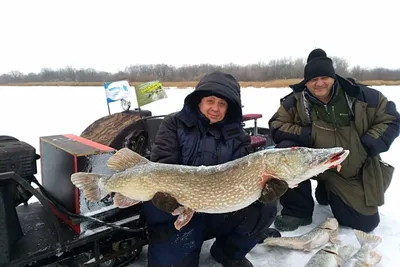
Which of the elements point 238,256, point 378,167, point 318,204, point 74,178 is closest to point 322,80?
point 378,167

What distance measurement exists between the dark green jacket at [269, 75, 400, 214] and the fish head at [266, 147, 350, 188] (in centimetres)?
135

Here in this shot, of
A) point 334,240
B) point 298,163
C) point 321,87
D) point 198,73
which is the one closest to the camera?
point 298,163

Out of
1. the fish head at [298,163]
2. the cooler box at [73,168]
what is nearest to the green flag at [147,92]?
the cooler box at [73,168]

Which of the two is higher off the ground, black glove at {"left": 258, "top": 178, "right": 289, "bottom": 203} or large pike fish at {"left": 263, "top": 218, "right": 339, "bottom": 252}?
black glove at {"left": 258, "top": 178, "right": 289, "bottom": 203}

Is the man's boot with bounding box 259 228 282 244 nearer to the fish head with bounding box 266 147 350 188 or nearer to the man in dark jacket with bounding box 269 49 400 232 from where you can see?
the man in dark jacket with bounding box 269 49 400 232

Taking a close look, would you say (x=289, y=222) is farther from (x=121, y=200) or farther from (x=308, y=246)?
(x=121, y=200)

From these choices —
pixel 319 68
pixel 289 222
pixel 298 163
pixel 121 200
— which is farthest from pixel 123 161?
pixel 319 68

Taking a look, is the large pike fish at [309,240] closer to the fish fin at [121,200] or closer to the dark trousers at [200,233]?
the dark trousers at [200,233]

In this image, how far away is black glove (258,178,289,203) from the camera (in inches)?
76.9

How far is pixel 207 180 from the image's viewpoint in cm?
201

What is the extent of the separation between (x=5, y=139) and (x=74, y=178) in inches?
28.0

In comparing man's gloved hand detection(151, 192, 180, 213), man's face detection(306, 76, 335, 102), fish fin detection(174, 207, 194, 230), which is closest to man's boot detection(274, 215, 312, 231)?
man's face detection(306, 76, 335, 102)

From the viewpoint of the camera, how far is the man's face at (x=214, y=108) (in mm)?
2434

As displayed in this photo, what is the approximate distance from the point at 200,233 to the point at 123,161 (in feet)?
2.61
